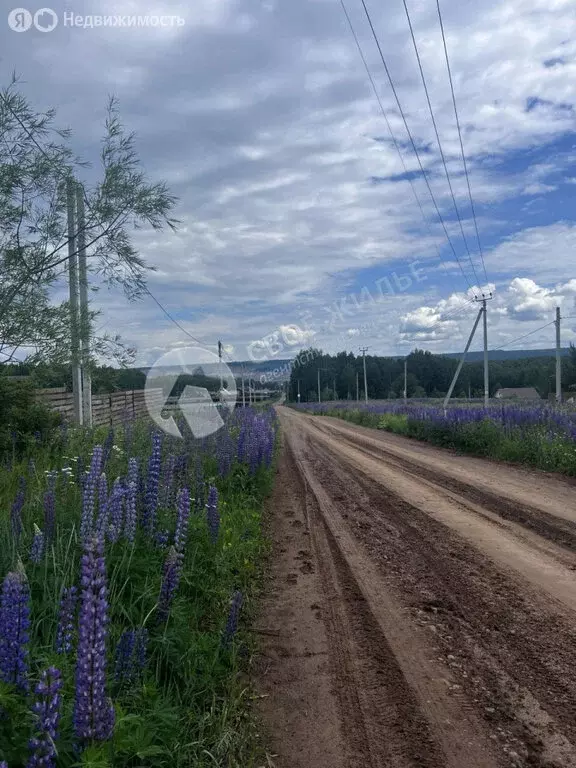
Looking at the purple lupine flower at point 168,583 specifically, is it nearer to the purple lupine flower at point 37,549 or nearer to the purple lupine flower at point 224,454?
the purple lupine flower at point 37,549

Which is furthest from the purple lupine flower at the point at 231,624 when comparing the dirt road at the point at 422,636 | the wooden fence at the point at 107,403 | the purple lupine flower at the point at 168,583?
the wooden fence at the point at 107,403

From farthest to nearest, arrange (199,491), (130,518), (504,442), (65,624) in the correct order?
(504,442) < (199,491) < (130,518) < (65,624)

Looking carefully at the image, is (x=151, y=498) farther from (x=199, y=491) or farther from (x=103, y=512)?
(x=199, y=491)

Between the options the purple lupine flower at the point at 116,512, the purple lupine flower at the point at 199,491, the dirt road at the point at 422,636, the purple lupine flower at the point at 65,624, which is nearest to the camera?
the purple lupine flower at the point at 65,624

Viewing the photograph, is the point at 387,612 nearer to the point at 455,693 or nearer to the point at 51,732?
the point at 455,693

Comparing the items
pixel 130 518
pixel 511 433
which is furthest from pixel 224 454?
pixel 511 433

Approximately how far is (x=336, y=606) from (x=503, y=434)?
12.0 metres

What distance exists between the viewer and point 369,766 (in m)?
2.87

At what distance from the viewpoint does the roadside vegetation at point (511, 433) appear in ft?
42.1

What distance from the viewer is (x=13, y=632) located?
230cm

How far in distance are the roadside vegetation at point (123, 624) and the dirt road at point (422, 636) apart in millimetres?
357

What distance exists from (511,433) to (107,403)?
13.1 m

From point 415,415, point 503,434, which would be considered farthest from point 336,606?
point 415,415

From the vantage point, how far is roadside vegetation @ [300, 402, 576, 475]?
12.8 meters
